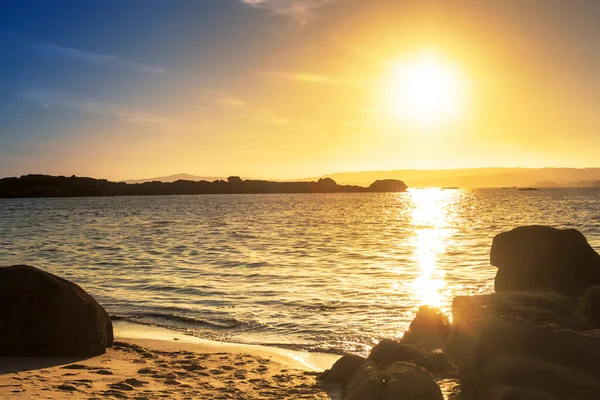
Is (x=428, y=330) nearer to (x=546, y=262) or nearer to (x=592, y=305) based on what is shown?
(x=546, y=262)

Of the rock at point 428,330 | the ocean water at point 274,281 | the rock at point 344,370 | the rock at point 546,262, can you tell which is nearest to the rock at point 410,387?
the rock at point 344,370

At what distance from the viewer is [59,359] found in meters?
9.27

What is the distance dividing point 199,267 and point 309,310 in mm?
9771

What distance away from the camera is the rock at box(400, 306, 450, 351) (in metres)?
10.8

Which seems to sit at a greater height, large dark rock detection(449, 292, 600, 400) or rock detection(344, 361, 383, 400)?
large dark rock detection(449, 292, 600, 400)

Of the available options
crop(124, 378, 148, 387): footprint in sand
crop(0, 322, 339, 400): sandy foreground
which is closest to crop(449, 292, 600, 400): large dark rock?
crop(0, 322, 339, 400): sandy foreground

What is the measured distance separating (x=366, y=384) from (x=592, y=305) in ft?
Answer: 15.6

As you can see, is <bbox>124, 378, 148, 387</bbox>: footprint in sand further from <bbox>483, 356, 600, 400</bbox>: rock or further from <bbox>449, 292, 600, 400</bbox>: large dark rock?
<bbox>483, 356, 600, 400</bbox>: rock

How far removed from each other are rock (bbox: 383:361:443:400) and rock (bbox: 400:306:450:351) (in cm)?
346

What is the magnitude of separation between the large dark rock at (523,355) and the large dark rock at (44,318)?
6.74m

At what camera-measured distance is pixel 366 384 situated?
7.28 meters

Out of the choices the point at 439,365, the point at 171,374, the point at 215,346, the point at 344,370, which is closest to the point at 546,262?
the point at 439,365

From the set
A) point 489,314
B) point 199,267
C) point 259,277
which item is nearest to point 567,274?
point 489,314

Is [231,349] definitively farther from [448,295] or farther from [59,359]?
[448,295]
